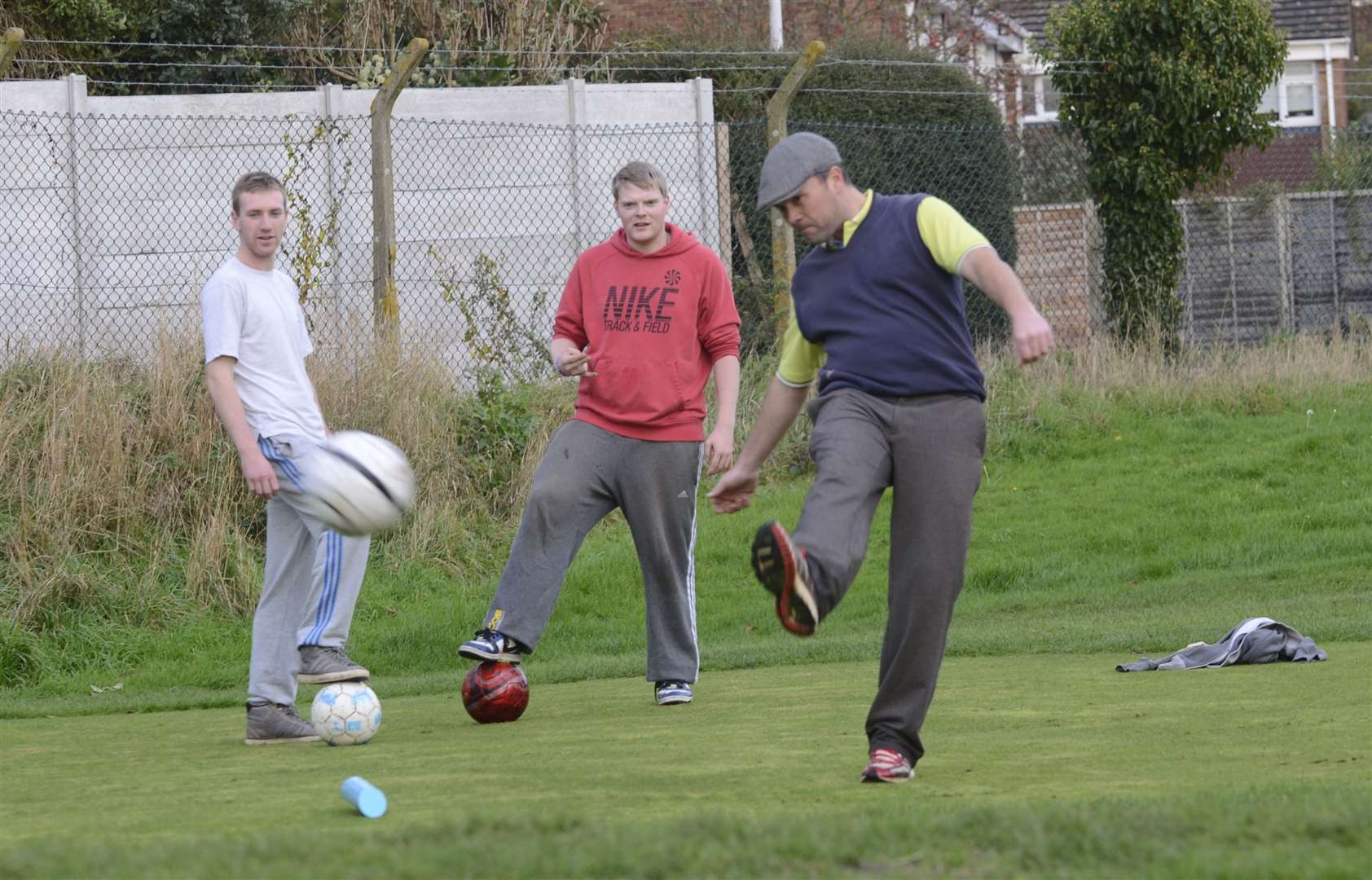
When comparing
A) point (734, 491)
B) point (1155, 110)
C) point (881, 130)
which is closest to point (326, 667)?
point (734, 491)

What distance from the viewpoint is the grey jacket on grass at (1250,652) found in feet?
26.4

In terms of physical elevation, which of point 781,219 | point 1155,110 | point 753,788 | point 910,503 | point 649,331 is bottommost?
point 753,788

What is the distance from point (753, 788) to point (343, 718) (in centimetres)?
205

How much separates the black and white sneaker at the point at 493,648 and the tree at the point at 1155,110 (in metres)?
10.6

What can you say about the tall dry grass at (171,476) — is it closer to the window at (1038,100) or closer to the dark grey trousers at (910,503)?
the dark grey trousers at (910,503)

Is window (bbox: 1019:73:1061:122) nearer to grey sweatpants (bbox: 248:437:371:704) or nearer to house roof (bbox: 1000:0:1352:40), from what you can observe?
house roof (bbox: 1000:0:1352:40)

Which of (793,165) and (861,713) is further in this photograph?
(861,713)

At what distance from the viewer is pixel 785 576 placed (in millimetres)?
4711

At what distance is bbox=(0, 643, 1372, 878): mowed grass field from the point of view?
377 centimetres

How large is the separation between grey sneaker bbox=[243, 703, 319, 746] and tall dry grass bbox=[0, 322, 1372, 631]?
4451 mm

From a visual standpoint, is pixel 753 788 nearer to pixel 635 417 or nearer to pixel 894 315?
pixel 894 315

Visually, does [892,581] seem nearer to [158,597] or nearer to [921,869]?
[921,869]

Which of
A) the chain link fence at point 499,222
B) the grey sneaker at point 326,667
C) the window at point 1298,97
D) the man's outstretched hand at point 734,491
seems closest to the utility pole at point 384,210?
the chain link fence at point 499,222

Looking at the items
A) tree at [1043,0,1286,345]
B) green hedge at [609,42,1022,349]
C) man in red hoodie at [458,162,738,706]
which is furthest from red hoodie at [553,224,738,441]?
tree at [1043,0,1286,345]
